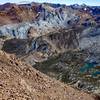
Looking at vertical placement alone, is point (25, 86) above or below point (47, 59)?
above

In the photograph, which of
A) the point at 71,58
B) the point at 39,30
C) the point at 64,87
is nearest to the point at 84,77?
the point at 71,58

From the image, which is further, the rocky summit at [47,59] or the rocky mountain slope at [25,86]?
the rocky summit at [47,59]

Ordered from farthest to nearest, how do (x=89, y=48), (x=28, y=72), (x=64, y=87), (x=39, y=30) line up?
(x=39, y=30) < (x=89, y=48) < (x=64, y=87) < (x=28, y=72)

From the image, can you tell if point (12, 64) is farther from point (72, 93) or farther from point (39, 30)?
point (39, 30)

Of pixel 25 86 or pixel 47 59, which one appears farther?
pixel 47 59

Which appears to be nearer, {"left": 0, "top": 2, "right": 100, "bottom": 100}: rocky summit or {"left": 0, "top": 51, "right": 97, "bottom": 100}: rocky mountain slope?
{"left": 0, "top": 51, "right": 97, "bottom": 100}: rocky mountain slope
